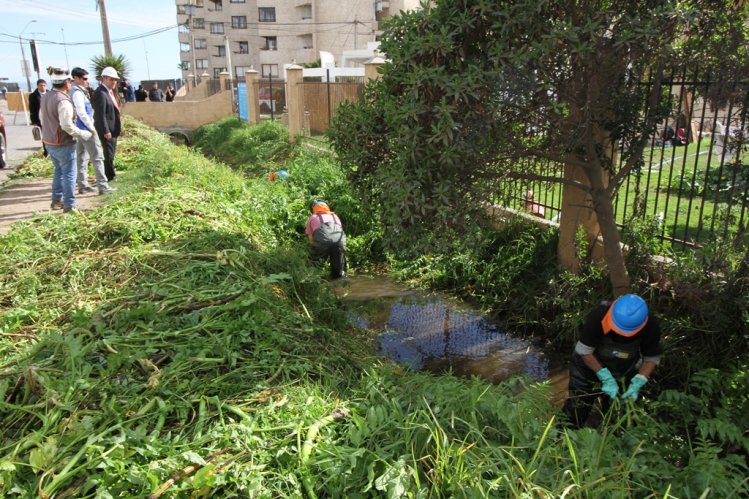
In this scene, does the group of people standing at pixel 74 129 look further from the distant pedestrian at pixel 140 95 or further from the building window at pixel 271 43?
the building window at pixel 271 43

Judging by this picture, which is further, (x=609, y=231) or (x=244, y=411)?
(x=609, y=231)

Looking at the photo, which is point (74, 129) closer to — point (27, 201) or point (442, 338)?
point (27, 201)

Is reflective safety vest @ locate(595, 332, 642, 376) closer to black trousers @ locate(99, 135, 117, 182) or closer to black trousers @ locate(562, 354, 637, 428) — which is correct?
black trousers @ locate(562, 354, 637, 428)

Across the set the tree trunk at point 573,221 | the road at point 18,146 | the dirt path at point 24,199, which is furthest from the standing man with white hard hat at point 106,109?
the tree trunk at point 573,221

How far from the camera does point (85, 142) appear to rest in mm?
7902

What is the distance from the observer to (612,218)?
4582mm

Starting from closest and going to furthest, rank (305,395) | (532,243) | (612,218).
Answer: (305,395) < (612,218) < (532,243)

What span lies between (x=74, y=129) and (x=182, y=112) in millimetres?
16610

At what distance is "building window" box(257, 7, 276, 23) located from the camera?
151 ft

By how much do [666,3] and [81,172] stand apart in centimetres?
840

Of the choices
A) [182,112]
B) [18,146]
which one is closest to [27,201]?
[18,146]

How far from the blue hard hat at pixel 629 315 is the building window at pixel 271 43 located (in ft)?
155

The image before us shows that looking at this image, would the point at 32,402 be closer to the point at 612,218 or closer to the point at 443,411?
the point at 443,411

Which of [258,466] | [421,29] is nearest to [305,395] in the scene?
[258,466]
